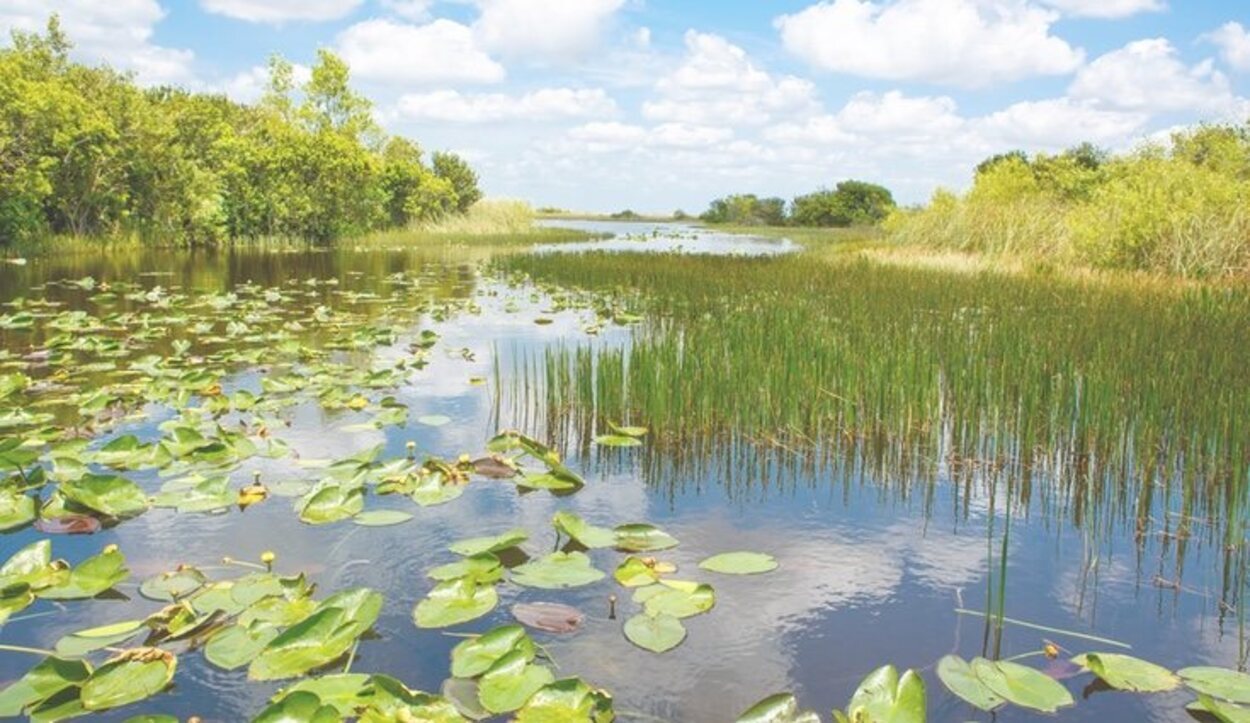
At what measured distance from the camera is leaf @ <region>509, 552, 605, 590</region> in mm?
3041

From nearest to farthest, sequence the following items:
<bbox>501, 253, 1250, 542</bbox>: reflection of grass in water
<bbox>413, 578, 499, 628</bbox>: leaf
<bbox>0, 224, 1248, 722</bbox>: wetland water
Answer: <bbox>0, 224, 1248, 722</bbox>: wetland water → <bbox>413, 578, 499, 628</bbox>: leaf → <bbox>501, 253, 1250, 542</bbox>: reflection of grass in water

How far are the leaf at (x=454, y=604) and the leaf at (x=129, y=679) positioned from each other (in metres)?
0.73

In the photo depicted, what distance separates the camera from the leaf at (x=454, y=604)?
9.04 feet

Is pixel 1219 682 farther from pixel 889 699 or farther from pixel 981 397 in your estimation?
pixel 981 397

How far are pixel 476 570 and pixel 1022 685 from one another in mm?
1780

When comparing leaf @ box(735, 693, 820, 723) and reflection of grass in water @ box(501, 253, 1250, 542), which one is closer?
leaf @ box(735, 693, 820, 723)

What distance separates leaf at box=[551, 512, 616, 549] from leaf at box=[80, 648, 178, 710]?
1.47 m

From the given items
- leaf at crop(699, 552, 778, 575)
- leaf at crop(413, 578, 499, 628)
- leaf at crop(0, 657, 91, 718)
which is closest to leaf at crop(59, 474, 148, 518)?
leaf at crop(0, 657, 91, 718)

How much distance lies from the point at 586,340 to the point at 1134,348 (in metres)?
4.85

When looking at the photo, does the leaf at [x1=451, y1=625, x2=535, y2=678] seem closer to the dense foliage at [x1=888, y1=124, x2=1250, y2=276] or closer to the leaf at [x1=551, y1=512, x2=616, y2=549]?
the leaf at [x1=551, y1=512, x2=616, y2=549]

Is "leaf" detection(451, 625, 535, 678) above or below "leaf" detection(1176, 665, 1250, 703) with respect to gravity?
above

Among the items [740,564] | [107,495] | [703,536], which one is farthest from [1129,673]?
[107,495]

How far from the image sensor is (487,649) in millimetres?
2488

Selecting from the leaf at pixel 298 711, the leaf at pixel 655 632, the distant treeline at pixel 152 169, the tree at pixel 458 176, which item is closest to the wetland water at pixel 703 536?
the leaf at pixel 655 632
